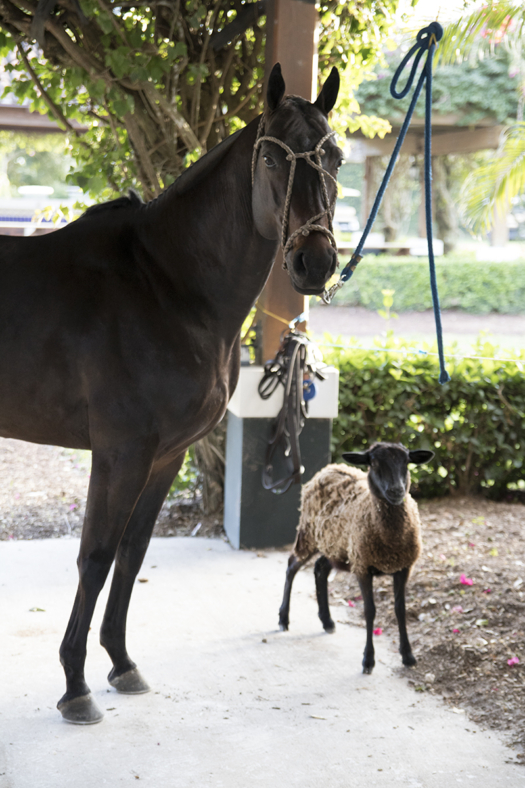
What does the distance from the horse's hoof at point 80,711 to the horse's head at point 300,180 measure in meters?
1.71

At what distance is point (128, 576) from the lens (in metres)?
2.86

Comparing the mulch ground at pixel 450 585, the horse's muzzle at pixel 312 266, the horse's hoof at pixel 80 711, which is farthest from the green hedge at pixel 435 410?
the horse's muzzle at pixel 312 266

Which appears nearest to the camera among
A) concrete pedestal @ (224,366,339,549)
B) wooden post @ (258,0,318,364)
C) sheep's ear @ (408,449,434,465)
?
sheep's ear @ (408,449,434,465)

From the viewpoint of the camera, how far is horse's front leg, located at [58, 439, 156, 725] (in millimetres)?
2439

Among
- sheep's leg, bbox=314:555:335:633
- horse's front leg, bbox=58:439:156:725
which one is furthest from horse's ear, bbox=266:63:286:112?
sheep's leg, bbox=314:555:335:633

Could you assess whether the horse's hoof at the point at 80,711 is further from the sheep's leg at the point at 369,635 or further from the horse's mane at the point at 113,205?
the horse's mane at the point at 113,205

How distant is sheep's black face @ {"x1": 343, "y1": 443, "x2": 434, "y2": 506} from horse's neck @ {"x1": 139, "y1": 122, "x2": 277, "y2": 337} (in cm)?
86

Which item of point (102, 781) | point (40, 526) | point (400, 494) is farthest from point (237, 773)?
point (40, 526)

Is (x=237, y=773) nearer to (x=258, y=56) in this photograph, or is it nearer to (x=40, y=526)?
(x=40, y=526)

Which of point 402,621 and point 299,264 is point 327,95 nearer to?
point 299,264

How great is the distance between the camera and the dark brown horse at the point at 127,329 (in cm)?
244

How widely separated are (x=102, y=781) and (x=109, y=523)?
2.67 feet

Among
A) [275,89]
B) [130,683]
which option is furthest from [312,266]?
[130,683]

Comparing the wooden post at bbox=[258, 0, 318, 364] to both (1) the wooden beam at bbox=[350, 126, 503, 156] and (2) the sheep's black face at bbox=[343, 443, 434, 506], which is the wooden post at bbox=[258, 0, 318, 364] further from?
(1) the wooden beam at bbox=[350, 126, 503, 156]
